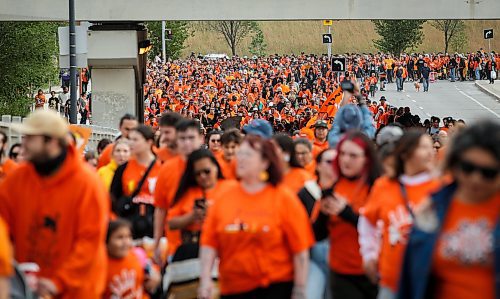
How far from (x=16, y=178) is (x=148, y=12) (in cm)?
2438

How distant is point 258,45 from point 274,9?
11041 cm

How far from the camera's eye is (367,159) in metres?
9.14

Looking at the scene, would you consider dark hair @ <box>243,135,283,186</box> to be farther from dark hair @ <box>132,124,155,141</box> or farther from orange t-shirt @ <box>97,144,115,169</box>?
orange t-shirt @ <box>97,144,115,169</box>

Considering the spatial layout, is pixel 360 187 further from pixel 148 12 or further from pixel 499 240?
pixel 148 12

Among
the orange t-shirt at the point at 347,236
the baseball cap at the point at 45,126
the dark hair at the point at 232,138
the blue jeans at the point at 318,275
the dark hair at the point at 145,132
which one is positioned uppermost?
the baseball cap at the point at 45,126

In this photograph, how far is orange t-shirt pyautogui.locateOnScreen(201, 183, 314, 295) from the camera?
8.04 m

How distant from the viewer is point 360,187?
9234 mm

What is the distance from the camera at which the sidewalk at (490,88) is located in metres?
66.0

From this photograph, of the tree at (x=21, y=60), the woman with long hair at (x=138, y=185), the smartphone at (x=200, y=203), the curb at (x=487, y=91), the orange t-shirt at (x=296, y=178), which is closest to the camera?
the smartphone at (x=200, y=203)

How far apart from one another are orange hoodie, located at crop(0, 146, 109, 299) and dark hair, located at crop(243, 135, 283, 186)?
1.17 metres

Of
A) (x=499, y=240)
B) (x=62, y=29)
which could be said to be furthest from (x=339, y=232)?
(x=62, y=29)

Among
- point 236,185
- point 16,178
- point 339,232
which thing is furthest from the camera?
point 339,232

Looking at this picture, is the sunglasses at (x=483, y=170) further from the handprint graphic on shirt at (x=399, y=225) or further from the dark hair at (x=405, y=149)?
the dark hair at (x=405, y=149)

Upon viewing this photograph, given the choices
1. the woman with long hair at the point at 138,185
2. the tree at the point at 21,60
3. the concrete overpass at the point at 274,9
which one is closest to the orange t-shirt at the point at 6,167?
the woman with long hair at the point at 138,185
